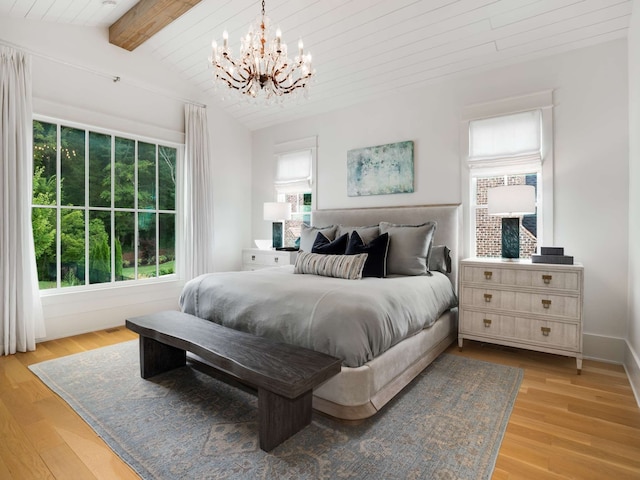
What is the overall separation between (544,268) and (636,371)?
0.83m

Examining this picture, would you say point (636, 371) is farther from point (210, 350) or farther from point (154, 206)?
point (154, 206)

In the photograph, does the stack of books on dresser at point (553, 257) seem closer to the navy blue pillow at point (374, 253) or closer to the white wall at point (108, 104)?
the navy blue pillow at point (374, 253)

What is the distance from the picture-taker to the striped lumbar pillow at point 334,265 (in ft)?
9.48

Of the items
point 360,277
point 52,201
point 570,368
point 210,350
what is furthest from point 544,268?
point 52,201

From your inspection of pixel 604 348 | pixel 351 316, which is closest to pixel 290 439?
pixel 351 316

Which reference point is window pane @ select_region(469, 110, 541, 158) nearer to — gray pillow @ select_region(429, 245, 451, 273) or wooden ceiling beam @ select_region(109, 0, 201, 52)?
gray pillow @ select_region(429, 245, 451, 273)

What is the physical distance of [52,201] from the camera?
3.51 meters

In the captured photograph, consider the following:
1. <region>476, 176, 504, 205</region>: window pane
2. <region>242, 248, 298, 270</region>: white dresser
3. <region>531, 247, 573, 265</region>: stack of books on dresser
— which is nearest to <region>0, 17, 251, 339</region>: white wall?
Result: <region>242, 248, 298, 270</region>: white dresser

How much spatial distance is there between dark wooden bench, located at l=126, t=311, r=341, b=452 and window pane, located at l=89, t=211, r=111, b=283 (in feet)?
6.43

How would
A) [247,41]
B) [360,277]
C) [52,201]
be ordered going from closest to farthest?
[247,41] < [360,277] < [52,201]

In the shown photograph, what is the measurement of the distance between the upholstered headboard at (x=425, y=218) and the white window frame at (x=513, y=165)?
13 cm

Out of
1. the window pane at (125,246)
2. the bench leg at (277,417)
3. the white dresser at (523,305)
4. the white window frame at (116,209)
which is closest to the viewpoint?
the bench leg at (277,417)

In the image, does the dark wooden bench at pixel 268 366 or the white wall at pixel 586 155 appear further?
the white wall at pixel 586 155

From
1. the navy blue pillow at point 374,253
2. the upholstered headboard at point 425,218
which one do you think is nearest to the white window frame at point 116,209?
the upholstered headboard at point 425,218
